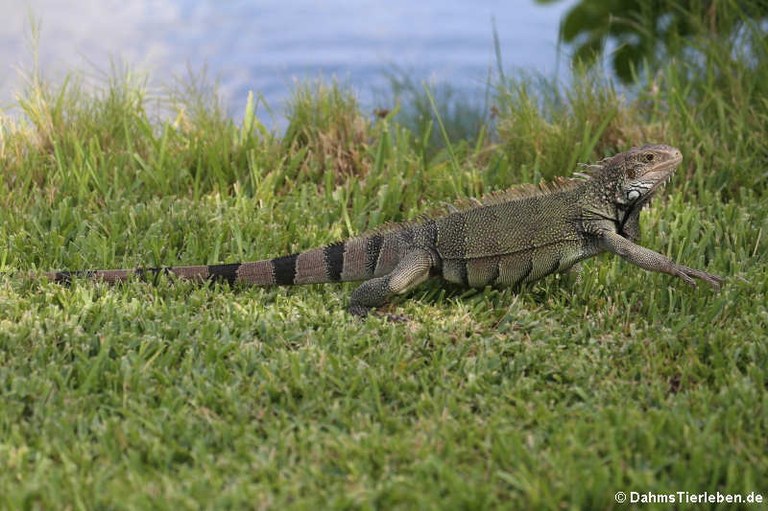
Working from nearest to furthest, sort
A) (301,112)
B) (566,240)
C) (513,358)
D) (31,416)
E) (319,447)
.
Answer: (319,447) → (31,416) → (513,358) → (566,240) → (301,112)

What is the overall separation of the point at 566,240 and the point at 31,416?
2718mm

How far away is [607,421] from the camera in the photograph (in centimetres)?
349

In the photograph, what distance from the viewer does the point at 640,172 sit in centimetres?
470

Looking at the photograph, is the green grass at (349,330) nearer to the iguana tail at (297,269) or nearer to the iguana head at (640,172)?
the iguana tail at (297,269)

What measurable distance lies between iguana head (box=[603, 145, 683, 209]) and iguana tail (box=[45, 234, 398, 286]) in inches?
49.1

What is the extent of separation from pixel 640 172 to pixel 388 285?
147cm

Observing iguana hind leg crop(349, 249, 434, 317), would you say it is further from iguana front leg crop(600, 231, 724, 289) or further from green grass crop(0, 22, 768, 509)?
iguana front leg crop(600, 231, 724, 289)

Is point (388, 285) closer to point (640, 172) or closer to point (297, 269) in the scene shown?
point (297, 269)

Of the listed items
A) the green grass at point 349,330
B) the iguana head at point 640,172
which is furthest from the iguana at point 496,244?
the green grass at point 349,330

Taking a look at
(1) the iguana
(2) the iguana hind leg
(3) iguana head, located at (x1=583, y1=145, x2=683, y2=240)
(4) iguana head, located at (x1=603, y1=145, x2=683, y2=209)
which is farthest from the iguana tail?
(4) iguana head, located at (x1=603, y1=145, x2=683, y2=209)

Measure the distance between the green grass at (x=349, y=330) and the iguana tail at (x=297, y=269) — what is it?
0.08 metres

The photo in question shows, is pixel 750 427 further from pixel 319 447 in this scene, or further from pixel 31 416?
pixel 31 416

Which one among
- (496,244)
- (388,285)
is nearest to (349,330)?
(388,285)

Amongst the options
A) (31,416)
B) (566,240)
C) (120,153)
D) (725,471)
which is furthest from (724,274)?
(120,153)
